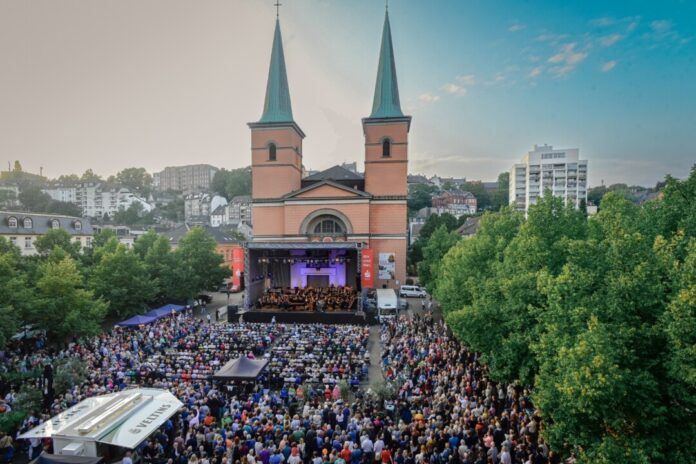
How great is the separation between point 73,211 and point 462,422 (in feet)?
302

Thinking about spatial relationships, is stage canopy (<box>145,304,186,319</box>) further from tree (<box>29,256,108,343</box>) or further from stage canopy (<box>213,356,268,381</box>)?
stage canopy (<box>213,356,268,381</box>)

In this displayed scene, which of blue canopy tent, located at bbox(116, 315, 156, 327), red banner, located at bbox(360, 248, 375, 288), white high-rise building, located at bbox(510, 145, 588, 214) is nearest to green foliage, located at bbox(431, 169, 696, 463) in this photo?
red banner, located at bbox(360, 248, 375, 288)

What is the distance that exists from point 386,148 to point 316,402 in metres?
28.5

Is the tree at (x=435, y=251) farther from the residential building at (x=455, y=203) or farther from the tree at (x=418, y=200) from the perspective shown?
the residential building at (x=455, y=203)

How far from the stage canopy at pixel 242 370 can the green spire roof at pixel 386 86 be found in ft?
93.1

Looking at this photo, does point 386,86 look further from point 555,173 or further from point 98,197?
point 98,197

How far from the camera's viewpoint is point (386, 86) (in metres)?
39.0

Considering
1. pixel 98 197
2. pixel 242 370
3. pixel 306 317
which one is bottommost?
pixel 306 317

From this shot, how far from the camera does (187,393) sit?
1403 cm

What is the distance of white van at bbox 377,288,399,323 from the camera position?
29.1 metres

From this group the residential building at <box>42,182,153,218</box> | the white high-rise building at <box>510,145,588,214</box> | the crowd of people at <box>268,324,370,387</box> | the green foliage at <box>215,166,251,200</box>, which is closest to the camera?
the crowd of people at <box>268,324,370,387</box>

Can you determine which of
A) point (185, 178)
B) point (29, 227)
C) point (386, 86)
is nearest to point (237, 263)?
point (386, 86)

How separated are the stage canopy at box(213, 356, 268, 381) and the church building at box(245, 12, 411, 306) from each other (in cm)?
1963

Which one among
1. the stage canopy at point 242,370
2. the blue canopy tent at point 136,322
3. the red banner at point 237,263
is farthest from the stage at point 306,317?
the stage canopy at point 242,370
